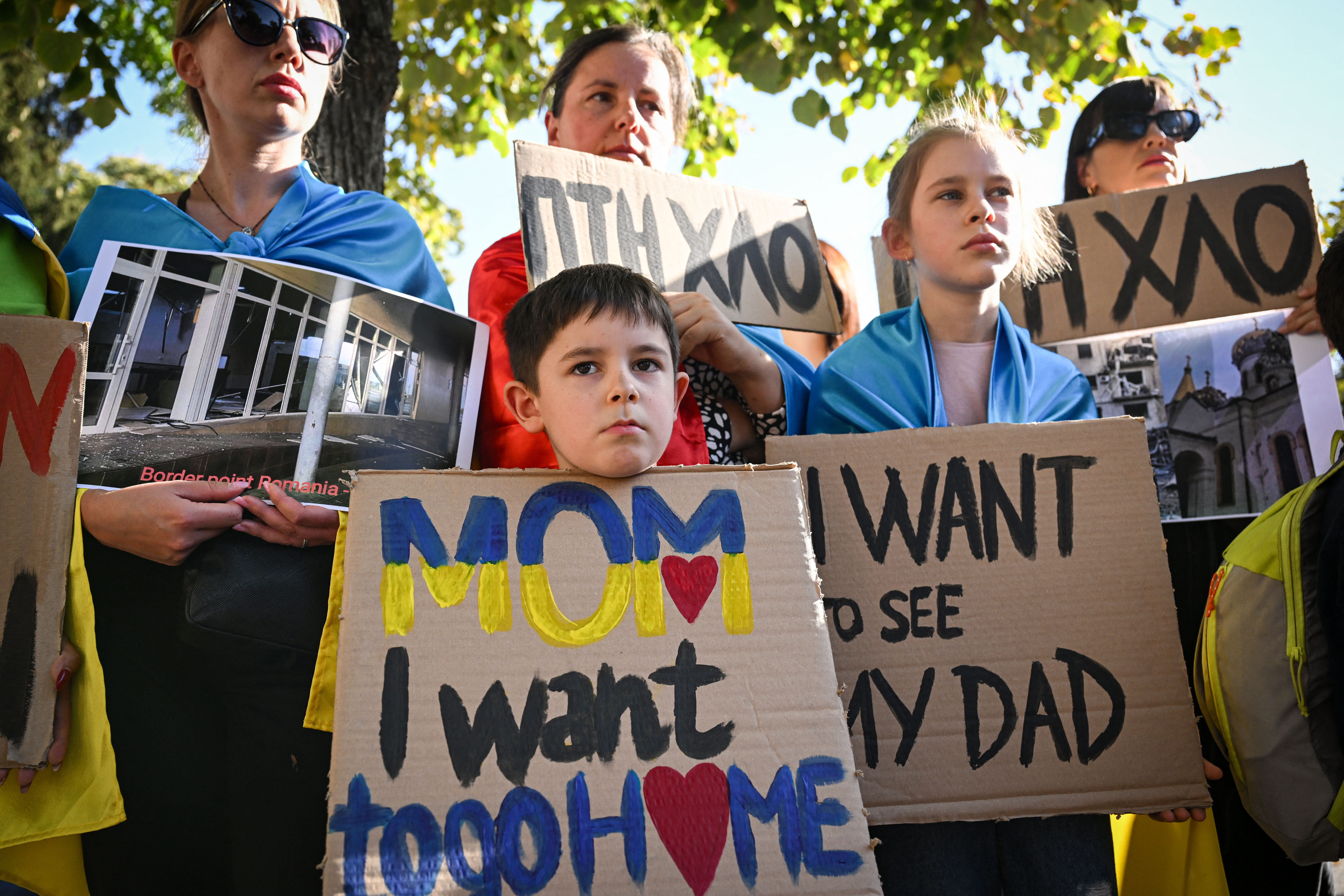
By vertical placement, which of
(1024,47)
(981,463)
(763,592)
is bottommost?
(763,592)

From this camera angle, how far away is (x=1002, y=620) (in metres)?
1.64

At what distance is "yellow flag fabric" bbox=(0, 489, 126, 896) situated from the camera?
1443mm

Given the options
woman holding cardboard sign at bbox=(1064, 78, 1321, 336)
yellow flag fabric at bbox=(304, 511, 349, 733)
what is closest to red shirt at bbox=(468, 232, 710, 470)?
yellow flag fabric at bbox=(304, 511, 349, 733)

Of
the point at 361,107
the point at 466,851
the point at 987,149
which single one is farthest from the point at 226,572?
the point at 361,107

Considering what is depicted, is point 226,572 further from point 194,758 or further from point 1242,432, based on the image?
point 1242,432

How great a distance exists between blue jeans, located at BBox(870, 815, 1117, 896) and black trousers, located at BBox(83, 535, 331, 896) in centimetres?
102

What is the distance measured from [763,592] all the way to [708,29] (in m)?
3.77

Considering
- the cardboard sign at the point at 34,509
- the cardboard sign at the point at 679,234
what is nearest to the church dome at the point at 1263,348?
the cardboard sign at the point at 679,234

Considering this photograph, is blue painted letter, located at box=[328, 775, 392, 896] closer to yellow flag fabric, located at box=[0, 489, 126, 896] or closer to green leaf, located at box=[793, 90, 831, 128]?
yellow flag fabric, located at box=[0, 489, 126, 896]

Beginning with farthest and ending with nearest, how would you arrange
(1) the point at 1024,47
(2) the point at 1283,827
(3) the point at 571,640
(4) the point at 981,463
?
(1) the point at 1024,47
(4) the point at 981,463
(2) the point at 1283,827
(3) the point at 571,640

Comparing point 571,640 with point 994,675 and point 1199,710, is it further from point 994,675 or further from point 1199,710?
point 1199,710

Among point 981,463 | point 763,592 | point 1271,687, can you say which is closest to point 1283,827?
point 1271,687

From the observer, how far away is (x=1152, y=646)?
5.42 ft

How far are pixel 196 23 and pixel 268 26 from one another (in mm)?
181
